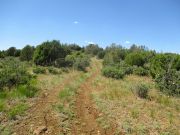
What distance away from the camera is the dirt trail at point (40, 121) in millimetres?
8082

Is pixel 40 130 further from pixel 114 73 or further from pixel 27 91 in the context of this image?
pixel 114 73

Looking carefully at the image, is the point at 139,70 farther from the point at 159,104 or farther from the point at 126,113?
the point at 126,113

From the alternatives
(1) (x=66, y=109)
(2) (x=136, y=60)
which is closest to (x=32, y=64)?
(2) (x=136, y=60)

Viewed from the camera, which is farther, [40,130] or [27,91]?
[27,91]

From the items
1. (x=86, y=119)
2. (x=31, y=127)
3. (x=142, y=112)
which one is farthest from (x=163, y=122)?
(x=31, y=127)

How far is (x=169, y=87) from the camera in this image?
51.2ft

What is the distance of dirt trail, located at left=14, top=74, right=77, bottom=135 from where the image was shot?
8082 mm

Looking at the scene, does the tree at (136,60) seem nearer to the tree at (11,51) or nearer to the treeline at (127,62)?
the treeline at (127,62)

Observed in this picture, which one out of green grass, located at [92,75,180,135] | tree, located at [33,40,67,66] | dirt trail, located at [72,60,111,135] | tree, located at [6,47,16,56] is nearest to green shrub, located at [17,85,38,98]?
dirt trail, located at [72,60,111,135]

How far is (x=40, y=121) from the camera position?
9.05 meters

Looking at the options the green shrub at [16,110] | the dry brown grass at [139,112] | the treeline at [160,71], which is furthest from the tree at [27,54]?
the green shrub at [16,110]

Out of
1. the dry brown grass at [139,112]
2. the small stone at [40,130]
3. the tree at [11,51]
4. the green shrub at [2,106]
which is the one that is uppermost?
the tree at [11,51]

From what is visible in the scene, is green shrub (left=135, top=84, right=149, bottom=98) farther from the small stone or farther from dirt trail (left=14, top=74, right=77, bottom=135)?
the small stone

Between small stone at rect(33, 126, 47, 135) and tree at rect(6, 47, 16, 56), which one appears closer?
small stone at rect(33, 126, 47, 135)
